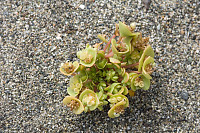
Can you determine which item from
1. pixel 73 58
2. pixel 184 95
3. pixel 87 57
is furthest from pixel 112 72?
pixel 184 95

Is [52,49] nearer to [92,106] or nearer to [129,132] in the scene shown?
[92,106]

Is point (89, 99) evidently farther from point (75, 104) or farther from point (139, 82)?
point (139, 82)

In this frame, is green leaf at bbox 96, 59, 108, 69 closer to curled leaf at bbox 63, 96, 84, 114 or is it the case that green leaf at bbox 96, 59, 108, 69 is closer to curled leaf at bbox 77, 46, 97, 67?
curled leaf at bbox 77, 46, 97, 67

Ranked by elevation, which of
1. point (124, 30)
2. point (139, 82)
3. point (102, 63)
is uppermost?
point (124, 30)

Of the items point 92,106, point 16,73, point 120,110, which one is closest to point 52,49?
point 16,73

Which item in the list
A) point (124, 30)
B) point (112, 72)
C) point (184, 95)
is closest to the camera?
point (124, 30)

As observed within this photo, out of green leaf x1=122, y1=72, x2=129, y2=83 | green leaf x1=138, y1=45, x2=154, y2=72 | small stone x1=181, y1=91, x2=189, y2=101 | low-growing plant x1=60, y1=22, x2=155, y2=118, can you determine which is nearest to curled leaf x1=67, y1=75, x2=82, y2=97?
low-growing plant x1=60, y1=22, x2=155, y2=118

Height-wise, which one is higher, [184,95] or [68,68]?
[68,68]
